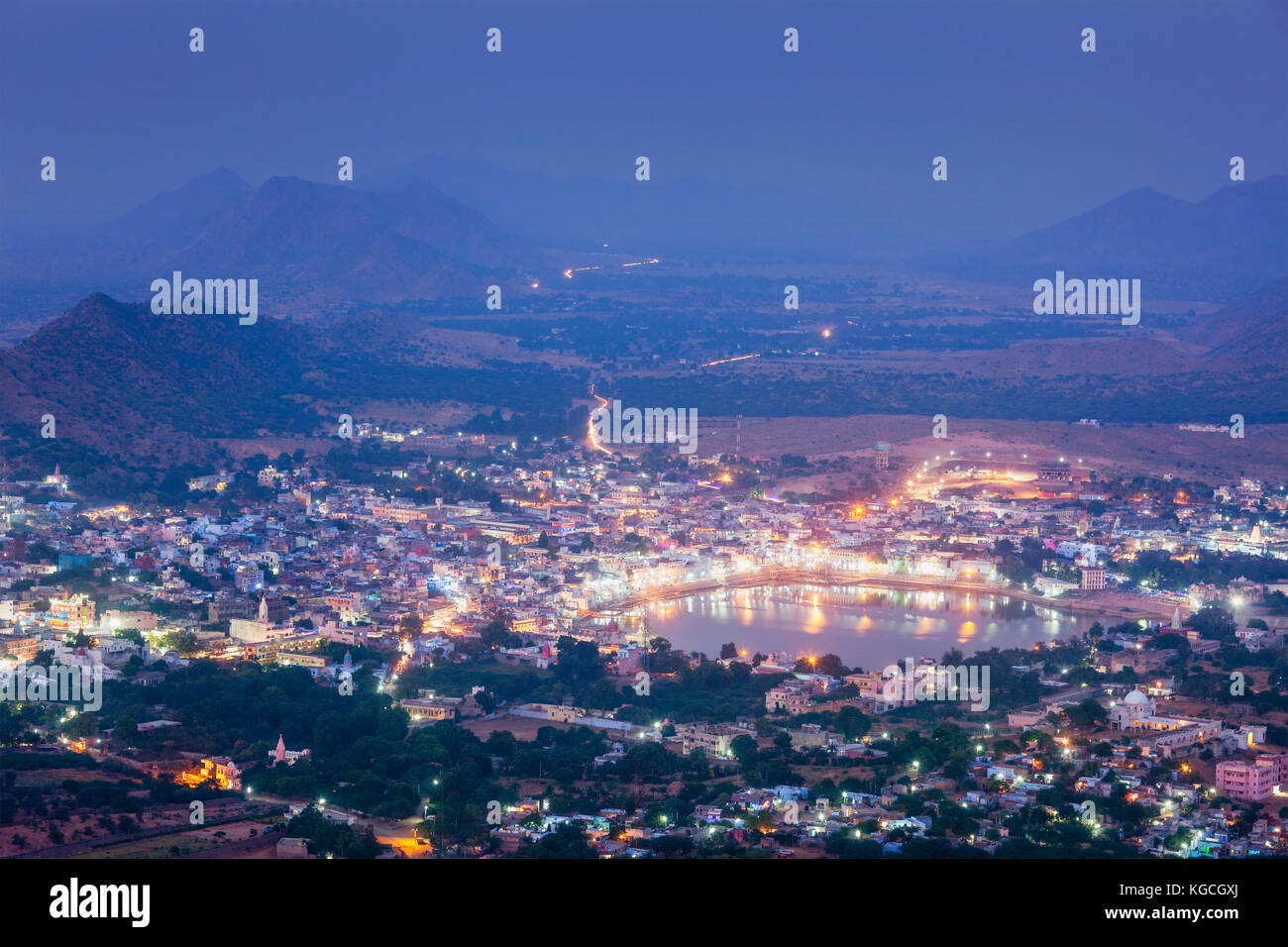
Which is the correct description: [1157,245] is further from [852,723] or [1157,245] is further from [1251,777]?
[1251,777]

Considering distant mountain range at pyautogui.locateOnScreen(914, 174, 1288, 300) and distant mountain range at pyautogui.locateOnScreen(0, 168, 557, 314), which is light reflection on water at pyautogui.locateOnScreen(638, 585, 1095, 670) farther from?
Result: distant mountain range at pyautogui.locateOnScreen(914, 174, 1288, 300)

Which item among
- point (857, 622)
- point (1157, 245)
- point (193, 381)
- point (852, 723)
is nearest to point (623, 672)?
point (852, 723)

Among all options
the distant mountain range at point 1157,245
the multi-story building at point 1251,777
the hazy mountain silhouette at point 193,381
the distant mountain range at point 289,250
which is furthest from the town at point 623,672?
the distant mountain range at point 1157,245

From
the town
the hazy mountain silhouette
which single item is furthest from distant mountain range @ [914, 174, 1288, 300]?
the town

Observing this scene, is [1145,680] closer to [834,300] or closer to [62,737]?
[62,737]

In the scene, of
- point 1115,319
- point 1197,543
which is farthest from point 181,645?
point 1115,319

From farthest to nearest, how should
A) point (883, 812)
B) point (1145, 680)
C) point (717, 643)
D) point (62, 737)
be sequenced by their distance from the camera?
1. point (717, 643)
2. point (1145, 680)
3. point (62, 737)
4. point (883, 812)
